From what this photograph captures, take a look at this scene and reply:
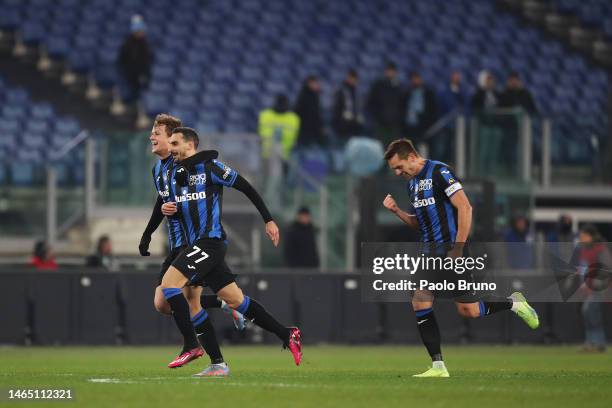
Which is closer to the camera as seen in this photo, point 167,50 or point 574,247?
point 574,247

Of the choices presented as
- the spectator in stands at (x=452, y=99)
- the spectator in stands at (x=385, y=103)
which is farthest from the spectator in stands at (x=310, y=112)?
the spectator in stands at (x=452, y=99)

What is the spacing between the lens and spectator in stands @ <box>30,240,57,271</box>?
2094 cm

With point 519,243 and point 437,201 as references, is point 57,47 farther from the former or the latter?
point 437,201

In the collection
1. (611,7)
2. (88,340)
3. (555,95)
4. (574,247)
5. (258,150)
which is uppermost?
(611,7)

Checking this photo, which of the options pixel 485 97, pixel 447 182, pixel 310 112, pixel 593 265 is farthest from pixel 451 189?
pixel 485 97

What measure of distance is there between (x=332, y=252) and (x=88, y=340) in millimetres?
4092

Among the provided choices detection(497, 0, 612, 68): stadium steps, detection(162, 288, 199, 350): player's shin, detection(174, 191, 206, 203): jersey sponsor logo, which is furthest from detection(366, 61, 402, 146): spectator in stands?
detection(162, 288, 199, 350): player's shin

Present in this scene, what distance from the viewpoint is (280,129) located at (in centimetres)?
2256

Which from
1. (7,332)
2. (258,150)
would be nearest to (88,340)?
(7,332)

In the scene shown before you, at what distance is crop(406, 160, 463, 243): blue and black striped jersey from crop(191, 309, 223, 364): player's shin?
2.02 metres

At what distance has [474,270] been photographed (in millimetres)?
12445

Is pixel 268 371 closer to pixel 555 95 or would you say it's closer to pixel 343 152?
pixel 343 152

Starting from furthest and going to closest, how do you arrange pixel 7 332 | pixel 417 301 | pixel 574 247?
pixel 7 332 < pixel 574 247 < pixel 417 301

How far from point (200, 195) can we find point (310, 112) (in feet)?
40.9
